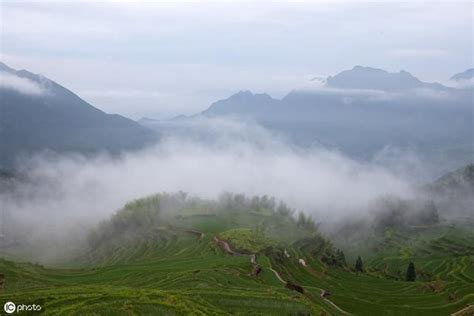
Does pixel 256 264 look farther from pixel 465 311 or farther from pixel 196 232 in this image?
pixel 196 232

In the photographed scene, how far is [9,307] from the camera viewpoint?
44.5m

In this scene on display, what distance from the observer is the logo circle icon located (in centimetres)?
4415

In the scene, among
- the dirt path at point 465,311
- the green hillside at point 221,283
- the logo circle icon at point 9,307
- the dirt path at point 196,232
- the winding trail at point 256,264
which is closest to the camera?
the logo circle icon at point 9,307

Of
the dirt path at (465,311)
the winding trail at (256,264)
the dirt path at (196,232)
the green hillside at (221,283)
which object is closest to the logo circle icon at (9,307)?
the green hillside at (221,283)

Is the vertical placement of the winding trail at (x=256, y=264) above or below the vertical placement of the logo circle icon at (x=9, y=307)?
below

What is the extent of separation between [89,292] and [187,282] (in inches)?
824

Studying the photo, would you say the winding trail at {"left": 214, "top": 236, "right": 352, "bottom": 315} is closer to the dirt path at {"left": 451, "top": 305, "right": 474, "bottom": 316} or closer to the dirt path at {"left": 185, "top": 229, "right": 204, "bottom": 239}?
the dirt path at {"left": 185, "top": 229, "right": 204, "bottom": 239}

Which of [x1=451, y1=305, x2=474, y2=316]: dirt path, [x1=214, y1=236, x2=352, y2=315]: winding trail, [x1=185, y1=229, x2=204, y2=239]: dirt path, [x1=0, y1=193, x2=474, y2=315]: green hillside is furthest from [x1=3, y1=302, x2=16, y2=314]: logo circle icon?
[x1=185, y1=229, x2=204, y2=239]: dirt path

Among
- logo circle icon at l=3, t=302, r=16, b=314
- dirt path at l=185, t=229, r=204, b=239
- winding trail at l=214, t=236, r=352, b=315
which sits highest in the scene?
logo circle icon at l=3, t=302, r=16, b=314

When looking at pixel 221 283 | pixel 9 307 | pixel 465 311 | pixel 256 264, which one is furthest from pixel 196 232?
pixel 9 307

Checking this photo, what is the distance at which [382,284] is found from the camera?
124875 millimetres

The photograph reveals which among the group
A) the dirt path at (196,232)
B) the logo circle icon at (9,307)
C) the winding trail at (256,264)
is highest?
the logo circle icon at (9,307)

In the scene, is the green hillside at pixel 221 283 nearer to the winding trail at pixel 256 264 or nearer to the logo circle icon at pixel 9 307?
the winding trail at pixel 256 264

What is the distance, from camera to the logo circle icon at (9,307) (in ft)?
145
